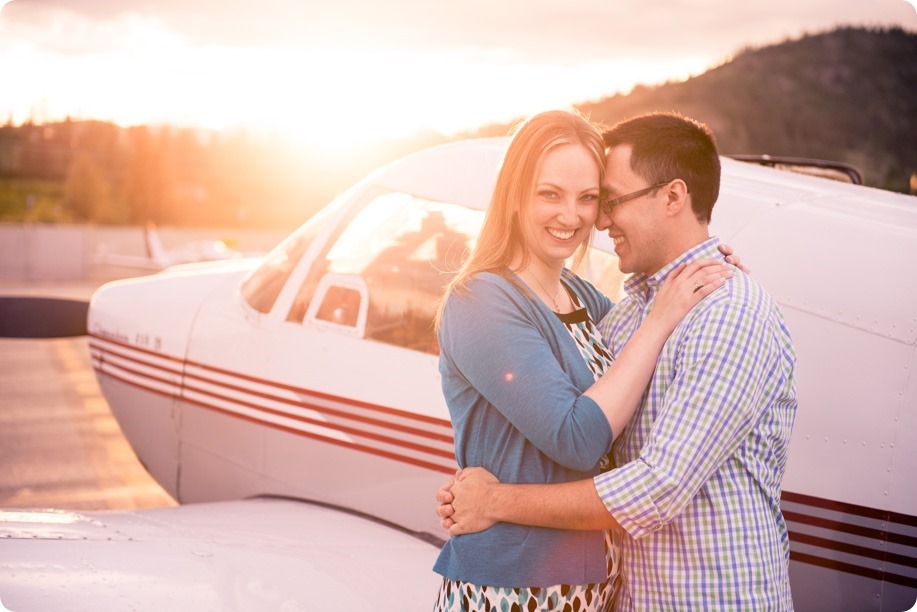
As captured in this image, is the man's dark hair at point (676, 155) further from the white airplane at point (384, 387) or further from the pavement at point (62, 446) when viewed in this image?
the pavement at point (62, 446)

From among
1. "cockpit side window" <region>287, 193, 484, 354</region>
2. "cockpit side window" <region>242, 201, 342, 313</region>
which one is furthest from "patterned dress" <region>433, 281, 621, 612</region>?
"cockpit side window" <region>242, 201, 342, 313</region>

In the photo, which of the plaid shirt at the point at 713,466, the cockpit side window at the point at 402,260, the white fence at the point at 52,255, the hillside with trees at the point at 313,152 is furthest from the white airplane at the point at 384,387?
the hillside with trees at the point at 313,152

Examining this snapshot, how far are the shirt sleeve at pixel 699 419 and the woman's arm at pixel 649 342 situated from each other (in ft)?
0.25

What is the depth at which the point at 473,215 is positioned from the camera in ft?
12.4

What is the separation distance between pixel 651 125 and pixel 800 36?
337 ft

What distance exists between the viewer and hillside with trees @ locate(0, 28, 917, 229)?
7250cm

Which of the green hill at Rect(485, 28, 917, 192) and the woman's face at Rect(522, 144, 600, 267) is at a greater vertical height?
the green hill at Rect(485, 28, 917, 192)

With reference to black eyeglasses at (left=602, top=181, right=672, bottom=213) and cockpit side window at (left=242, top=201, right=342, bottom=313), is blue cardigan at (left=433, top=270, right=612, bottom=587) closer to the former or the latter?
black eyeglasses at (left=602, top=181, right=672, bottom=213)

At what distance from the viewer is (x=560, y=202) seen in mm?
2191

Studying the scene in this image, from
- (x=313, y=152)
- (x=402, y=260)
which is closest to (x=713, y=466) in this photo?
(x=402, y=260)

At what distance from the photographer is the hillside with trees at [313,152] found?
72500mm

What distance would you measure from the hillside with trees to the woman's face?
65290 mm

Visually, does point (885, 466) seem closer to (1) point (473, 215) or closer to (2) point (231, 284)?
(1) point (473, 215)

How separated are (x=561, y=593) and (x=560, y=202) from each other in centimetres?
98
